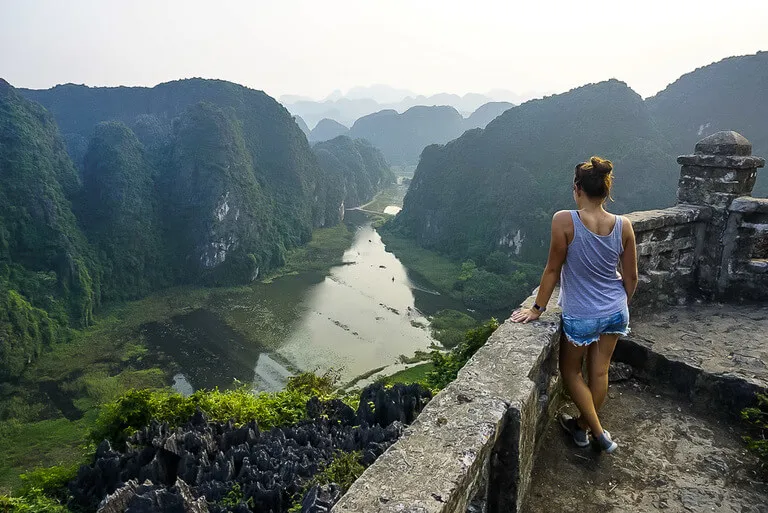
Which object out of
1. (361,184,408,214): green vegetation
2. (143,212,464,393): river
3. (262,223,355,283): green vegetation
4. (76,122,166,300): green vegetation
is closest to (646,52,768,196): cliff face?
(143,212,464,393): river

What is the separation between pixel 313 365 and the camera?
34000 millimetres

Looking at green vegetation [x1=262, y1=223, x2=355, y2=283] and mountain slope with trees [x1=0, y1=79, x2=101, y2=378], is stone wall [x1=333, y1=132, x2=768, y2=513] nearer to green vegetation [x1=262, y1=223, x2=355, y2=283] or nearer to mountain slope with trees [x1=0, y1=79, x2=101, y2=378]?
mountain slope with trees [x1=0, y1=79, x2=101, y2=378]

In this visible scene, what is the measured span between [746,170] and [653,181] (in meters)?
61.7

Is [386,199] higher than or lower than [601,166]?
lower

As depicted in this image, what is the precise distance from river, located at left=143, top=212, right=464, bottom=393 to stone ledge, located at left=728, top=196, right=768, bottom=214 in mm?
28545

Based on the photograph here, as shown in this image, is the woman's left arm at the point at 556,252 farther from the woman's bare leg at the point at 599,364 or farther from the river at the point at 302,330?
the river at the point at 302,330

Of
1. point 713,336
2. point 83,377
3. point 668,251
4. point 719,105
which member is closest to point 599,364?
point 713,336

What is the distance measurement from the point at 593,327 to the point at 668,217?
2.56m

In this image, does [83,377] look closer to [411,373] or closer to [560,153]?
[411,373]

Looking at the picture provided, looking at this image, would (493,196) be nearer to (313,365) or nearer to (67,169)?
(313,365)

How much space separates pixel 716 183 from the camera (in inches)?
206

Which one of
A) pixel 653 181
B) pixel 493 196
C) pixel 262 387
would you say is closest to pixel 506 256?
pixel 493 196

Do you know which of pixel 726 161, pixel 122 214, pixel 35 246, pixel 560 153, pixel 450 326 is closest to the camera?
pixel 726 161

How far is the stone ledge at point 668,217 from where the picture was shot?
15.6 feet
